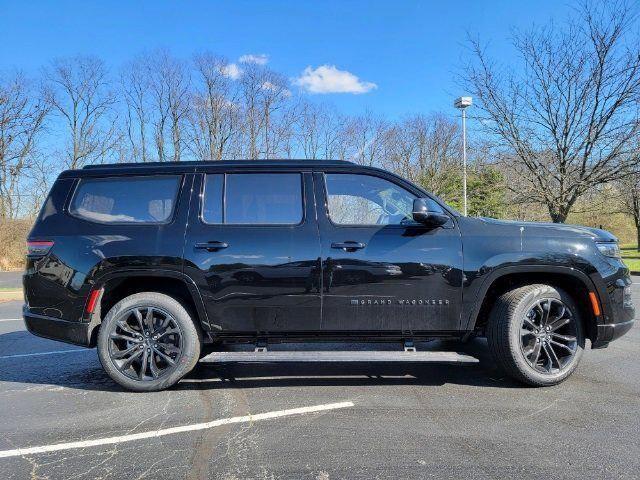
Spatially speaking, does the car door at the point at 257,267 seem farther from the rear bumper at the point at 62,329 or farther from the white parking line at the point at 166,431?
the rear bumper at the point at 62,329

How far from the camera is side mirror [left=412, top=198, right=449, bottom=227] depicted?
3.56m

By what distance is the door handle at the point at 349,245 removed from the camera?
368cm

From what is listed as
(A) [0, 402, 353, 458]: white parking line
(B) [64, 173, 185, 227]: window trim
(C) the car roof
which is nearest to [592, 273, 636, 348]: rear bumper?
(A) [0, 402, 353, 458]: white parking line

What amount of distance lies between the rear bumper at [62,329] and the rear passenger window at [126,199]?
927 mm

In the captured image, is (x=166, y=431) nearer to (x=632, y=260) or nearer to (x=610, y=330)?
(x=610, y=330)

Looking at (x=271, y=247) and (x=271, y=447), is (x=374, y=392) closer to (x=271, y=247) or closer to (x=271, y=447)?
(x=271, y=447)

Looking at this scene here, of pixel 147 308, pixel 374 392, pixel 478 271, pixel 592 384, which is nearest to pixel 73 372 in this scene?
pixel 147 308

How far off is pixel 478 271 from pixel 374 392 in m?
1.36

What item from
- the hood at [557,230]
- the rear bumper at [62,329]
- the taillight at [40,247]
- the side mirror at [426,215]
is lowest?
the rear bumper at [62,329]

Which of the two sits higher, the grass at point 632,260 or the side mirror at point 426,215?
the side mirror at point 426,215

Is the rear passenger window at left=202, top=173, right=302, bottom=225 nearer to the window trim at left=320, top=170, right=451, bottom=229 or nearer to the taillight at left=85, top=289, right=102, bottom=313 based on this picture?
the window trim at left=320, top=170, right=451, bottom=229

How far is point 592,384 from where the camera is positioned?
390 cm

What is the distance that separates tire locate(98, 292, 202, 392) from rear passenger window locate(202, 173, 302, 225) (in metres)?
0.89

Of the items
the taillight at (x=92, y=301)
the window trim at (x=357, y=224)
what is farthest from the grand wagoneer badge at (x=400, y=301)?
the taillight at (x=92, y=301)
